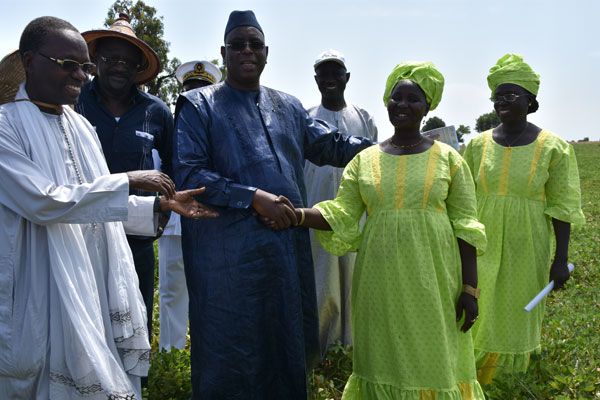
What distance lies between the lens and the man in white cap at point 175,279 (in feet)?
16.7

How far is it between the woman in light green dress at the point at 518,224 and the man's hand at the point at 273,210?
65.6 inches

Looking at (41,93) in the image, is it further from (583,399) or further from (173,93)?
(173,93)

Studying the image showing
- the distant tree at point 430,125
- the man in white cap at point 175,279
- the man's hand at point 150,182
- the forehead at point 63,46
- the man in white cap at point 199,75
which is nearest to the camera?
the forehead at point 63,46

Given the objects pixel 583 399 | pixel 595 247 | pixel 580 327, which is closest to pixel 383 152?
pixel 583 399

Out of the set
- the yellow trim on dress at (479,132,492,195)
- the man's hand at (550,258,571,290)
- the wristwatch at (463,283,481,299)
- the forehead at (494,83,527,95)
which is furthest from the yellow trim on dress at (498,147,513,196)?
the wristwatch at (463,283,481,299)

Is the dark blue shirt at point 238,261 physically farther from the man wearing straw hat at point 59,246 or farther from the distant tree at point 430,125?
the distant tree at point 430,125

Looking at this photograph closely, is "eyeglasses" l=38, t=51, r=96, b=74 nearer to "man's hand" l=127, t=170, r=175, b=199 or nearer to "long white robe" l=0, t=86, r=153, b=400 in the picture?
"long white robe" l=0, t=86, r=153, b=400

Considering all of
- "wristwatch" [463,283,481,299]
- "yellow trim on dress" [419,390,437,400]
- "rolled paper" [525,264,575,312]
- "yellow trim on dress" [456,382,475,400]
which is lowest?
"yellow trim on dress" [456,382,475,400]

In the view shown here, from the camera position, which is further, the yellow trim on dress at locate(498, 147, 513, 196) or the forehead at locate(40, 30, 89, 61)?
the yellow trim on dress at locate(498, 147, 513, 196)

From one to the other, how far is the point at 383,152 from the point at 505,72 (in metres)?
1.35

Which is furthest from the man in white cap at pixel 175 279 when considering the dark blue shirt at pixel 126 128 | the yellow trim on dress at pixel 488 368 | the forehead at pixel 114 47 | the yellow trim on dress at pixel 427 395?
the yellow trim on dress at pixel 427 395

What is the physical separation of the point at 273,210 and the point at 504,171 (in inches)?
73.2

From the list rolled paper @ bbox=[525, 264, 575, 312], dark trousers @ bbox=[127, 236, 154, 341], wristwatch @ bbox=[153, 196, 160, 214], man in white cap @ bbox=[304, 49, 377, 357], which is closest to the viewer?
wristwatch @ bbox=[153, 196, 160, 214]

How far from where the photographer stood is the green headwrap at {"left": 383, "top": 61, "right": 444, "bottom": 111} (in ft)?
10.2
